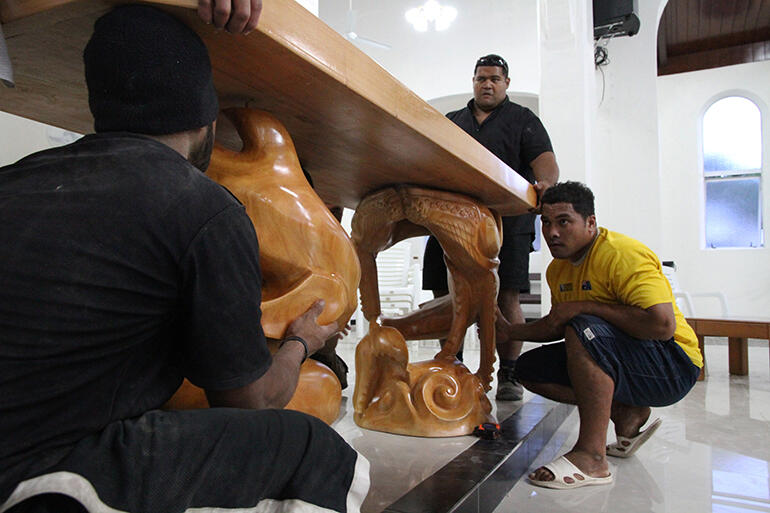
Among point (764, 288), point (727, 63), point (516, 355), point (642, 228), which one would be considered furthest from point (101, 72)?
point (727, 63)

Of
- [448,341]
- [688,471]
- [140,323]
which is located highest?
[140,323]

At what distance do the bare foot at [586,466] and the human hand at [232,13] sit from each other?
134cm

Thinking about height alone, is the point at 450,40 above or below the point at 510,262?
above

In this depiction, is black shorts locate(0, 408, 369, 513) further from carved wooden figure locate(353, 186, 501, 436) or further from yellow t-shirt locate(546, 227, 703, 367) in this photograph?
yellow t-shirt locate(546, 227, 703, 367)

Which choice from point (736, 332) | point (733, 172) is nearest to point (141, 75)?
point (736, 332)

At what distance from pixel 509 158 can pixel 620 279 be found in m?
0.93

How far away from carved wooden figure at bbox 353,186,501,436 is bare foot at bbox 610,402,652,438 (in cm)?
41

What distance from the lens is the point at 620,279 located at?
164 centimetres

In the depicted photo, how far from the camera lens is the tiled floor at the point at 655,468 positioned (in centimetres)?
139

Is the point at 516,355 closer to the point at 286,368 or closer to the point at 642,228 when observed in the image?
the point at 286,368

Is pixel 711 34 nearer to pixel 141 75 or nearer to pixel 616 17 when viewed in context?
pixel 616 17

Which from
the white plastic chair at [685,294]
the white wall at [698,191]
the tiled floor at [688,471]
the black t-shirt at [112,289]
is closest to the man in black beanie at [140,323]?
the black t-shirt at [112,289]

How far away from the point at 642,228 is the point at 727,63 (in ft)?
13.1

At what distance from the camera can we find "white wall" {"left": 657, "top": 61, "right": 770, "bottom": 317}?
6.86 metres
